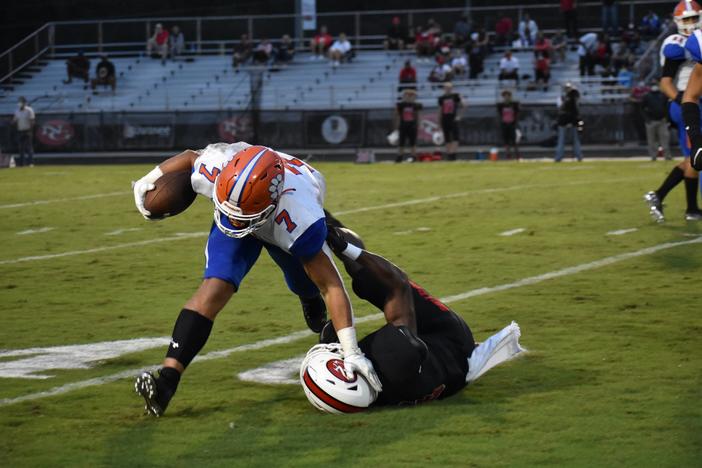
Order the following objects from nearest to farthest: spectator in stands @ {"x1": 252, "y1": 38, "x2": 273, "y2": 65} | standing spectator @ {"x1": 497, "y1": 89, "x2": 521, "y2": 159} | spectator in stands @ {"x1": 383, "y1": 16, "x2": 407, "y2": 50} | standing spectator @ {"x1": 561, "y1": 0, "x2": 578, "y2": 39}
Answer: standing spectator @ {"x1": 497, "y1": 89, "x2": 521, "y2": 159}
standing spectator @ {"x1": 561, "y1": 0, "x2": 578, "y2": 39}
spectator in stands @ {"x1": 383, "y1": 16, "x2": 407, "y2": 50}
spectator in stands @ {"x1": 252, "y1": 38, "x2": 273, "y2": 65}

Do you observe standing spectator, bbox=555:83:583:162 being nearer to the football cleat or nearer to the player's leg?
the football cleat

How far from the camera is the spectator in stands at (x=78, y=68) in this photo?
34.8 meters

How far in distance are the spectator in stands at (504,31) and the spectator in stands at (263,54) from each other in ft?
20.7

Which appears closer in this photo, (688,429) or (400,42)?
(688,429)

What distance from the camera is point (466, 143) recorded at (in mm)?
28391

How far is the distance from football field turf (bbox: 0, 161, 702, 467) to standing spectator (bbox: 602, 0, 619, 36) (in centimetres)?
1817

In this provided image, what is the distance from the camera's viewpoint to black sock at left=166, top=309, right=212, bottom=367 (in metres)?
5.15

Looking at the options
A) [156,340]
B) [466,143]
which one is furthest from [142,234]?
[466,143]

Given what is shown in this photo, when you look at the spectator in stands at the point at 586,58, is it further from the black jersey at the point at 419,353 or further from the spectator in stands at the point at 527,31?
the black jersey at the point at 419,353

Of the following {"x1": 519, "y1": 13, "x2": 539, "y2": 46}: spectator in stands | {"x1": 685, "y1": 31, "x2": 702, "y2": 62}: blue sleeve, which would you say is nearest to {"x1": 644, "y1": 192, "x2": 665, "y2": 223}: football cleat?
{"x1": 685, "y1": 31, "x2": 702, "y2": 62}: blue sleeve

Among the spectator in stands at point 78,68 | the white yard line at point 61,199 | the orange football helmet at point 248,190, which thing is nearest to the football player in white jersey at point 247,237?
the orange football helmet at point 248,190

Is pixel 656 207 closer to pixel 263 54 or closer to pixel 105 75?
pixel 263 54

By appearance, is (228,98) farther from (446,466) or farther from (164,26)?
(446,466)

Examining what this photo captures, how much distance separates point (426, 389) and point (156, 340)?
2127 millimetres
